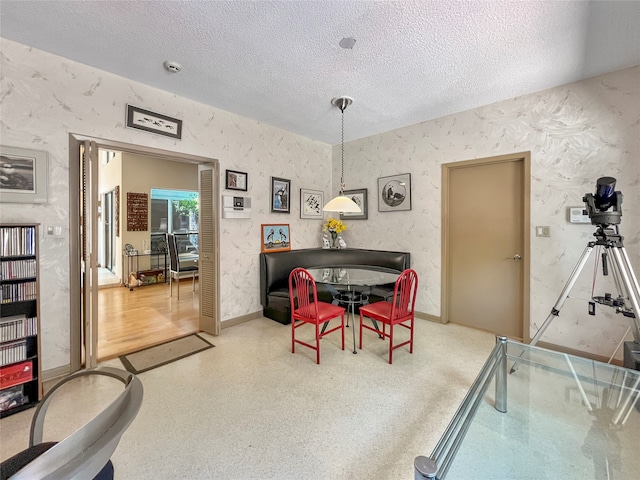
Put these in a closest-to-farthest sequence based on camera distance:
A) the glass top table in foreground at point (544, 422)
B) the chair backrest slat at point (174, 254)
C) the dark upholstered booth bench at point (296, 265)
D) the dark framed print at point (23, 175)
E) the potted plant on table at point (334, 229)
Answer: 1. the glass top table in foreground at point (544, 422)
2. the dark framed print at point (23, 175)
3. the dark upholstered booth bench at point (296, 265)
4. the potted plant on table at point (334, 229)
5. the chair backrest slat at point (174, 254)

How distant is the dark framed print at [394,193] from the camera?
153 inches

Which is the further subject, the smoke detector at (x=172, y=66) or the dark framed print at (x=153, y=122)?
the dark framed print at (x=153, y=122)

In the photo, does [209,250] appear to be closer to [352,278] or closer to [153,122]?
[153,122]

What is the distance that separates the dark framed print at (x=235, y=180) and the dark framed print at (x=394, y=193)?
2.06 meters

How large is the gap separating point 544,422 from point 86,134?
4.09 meters

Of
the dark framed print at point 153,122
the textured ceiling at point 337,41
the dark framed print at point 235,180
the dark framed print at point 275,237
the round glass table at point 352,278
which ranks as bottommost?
the round glass table at point 352,278

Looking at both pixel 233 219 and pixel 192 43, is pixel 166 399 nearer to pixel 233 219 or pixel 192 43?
pixel 233 219

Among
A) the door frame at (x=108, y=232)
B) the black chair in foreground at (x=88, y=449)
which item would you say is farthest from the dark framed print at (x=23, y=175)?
the door frame at (x=108, y=232)

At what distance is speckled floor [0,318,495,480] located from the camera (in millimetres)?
1506

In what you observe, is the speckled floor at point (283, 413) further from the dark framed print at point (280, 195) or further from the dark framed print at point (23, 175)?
the dark framed print at point (280, 195)

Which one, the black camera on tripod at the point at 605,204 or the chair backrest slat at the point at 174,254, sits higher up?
the black camera on tripod at the point at 605,204

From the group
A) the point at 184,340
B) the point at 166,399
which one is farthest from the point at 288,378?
the point at 184,340

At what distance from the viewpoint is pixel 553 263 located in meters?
2.79

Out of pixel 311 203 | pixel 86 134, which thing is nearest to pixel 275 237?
pixel 311 203
